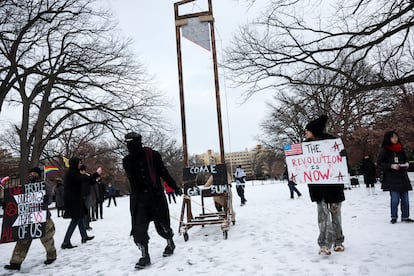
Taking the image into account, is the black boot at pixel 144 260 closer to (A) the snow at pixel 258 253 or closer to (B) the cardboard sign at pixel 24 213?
(A) the snow at pixel 258 253

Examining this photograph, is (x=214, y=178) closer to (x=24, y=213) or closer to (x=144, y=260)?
(x=144, y=260)

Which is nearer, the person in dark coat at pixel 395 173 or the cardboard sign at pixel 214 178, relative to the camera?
the person in dark coat at pixel 395 173

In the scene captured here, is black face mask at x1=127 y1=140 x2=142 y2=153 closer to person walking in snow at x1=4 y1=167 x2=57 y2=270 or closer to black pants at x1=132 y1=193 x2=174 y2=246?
black pants at x1=132 y1=193 x2=174 y2=246

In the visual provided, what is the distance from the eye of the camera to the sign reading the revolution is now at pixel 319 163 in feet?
14.5

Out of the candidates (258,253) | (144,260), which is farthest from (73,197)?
(258,253)

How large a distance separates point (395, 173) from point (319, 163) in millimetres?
2714

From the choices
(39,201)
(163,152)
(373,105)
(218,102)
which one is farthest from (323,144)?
(163,152)

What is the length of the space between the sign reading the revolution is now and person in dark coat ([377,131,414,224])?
2.30 meters

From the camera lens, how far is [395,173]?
611cm

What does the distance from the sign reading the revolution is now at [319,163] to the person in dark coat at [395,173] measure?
230 centimetres

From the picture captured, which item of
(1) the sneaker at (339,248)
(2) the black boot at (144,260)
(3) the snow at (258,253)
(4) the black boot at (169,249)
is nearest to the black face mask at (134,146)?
(2) the black boot at (144,260)

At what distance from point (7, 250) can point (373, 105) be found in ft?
82.3

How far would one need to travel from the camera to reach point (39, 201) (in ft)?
17.6

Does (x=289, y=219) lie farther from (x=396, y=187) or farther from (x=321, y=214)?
(x=321, y=214)
